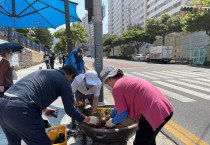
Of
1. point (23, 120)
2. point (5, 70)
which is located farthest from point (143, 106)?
point (5, 70)

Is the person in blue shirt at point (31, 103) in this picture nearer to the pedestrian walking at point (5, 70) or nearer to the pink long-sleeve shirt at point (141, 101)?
the pink long-sleeve shirt at point (141, 101)

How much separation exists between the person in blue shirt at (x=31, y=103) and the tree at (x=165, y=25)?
30.8m

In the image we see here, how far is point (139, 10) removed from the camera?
6625 cm

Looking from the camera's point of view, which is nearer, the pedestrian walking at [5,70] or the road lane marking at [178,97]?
the pedestrian walking at [5,70]

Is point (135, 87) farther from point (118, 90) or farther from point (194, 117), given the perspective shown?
point (194, 117)

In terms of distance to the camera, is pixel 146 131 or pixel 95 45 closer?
pixel 146 131

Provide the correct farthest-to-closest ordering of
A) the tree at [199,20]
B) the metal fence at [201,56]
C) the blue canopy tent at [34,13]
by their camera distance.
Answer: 1. the metal fence at [201,56]
2. the tree at [199,20]
3. the blue canopy tent at [34,13]

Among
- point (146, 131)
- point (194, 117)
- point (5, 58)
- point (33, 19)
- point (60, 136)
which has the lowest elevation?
point (194, 117)

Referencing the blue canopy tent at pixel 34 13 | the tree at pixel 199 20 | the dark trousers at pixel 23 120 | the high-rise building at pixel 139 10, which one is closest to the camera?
the dark trousers at pixel 23 120

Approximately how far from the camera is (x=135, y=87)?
193 cm

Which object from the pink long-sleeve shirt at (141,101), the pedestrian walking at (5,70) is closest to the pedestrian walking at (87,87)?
the pink long-sleeve shirt at (141,101)

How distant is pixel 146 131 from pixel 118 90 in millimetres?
571

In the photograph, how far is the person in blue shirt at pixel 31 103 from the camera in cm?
173

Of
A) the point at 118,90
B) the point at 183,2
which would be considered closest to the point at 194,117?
the point at 118,90
